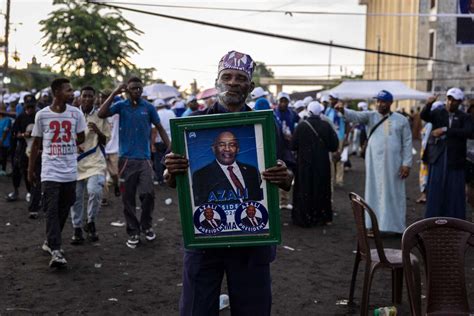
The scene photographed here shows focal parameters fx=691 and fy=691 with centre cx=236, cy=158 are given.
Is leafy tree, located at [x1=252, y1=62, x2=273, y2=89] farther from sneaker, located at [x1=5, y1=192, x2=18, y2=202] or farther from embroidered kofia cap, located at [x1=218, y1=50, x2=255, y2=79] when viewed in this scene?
sneaker, located at [x1=5, y1=192, x2=18, y2=202]

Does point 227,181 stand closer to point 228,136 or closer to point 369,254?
point 228,136

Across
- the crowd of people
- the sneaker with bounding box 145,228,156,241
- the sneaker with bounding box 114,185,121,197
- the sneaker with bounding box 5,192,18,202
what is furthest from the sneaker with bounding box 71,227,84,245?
the sneaker with bounding box 5,192,18,202

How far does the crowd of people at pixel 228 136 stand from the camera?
3.75 m

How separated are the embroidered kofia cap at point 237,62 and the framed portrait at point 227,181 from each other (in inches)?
16.1

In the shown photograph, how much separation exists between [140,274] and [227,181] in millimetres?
4235

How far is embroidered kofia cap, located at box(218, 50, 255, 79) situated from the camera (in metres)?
3.74

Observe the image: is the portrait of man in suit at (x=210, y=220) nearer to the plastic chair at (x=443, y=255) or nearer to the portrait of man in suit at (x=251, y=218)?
the portrait of man in suit at (x=251, y=218)

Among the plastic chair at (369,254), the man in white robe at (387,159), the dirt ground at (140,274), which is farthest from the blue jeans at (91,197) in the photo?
the plastic chair at (369,254)

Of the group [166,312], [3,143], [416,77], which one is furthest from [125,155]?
[416,77]

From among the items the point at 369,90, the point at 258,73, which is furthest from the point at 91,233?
the point at 258,73

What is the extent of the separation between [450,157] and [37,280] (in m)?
5.70

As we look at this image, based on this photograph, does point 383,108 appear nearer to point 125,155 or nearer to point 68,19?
point 125,155

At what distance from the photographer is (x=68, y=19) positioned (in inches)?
944

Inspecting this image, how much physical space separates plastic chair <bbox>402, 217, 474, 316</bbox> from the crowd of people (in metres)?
1.05
